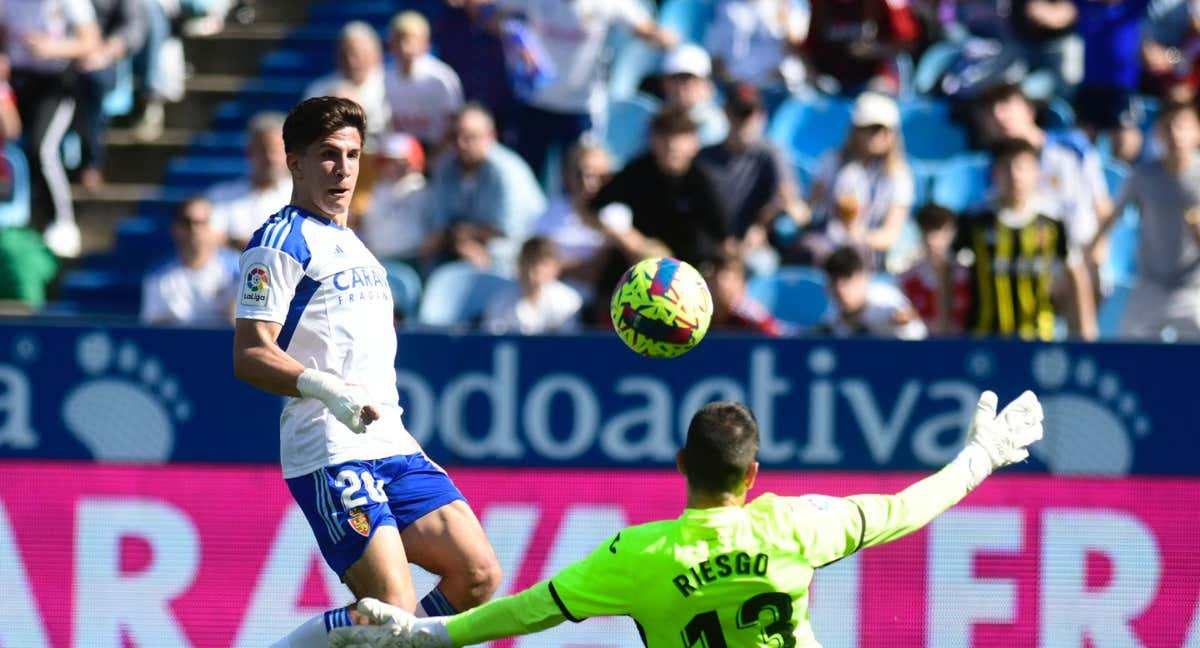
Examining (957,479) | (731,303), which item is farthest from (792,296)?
(957,479)

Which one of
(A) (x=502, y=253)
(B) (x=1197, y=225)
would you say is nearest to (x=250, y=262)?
(A) (x=502, y=253)

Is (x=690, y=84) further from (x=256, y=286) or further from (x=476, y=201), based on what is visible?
(x=256, y=286)

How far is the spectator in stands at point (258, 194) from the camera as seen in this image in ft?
35.4

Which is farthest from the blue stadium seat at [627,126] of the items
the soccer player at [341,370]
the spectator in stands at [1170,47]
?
the soccer player at [341,370]

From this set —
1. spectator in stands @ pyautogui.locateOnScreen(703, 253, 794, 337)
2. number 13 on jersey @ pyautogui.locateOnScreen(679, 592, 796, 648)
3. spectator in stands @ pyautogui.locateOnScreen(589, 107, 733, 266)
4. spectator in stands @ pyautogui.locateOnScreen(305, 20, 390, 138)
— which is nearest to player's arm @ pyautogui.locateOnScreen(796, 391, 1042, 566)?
number 13 on jersey @ pyautogui.locateOnScreen(679, 592, 796, 648)

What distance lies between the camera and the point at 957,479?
17.5 feet

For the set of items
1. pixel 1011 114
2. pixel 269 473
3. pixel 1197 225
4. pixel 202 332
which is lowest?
pixel 269 473

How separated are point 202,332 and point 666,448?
212 centimetres

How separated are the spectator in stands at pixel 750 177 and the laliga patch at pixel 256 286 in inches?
197

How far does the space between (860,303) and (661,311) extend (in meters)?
3.58

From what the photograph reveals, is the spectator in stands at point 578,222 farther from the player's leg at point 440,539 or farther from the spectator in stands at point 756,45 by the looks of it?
the player's leg at point 440,539

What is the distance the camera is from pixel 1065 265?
9.92 metres

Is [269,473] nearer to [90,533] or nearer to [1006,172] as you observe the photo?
[90,533]

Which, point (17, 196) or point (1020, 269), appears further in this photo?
point (17, 196)
